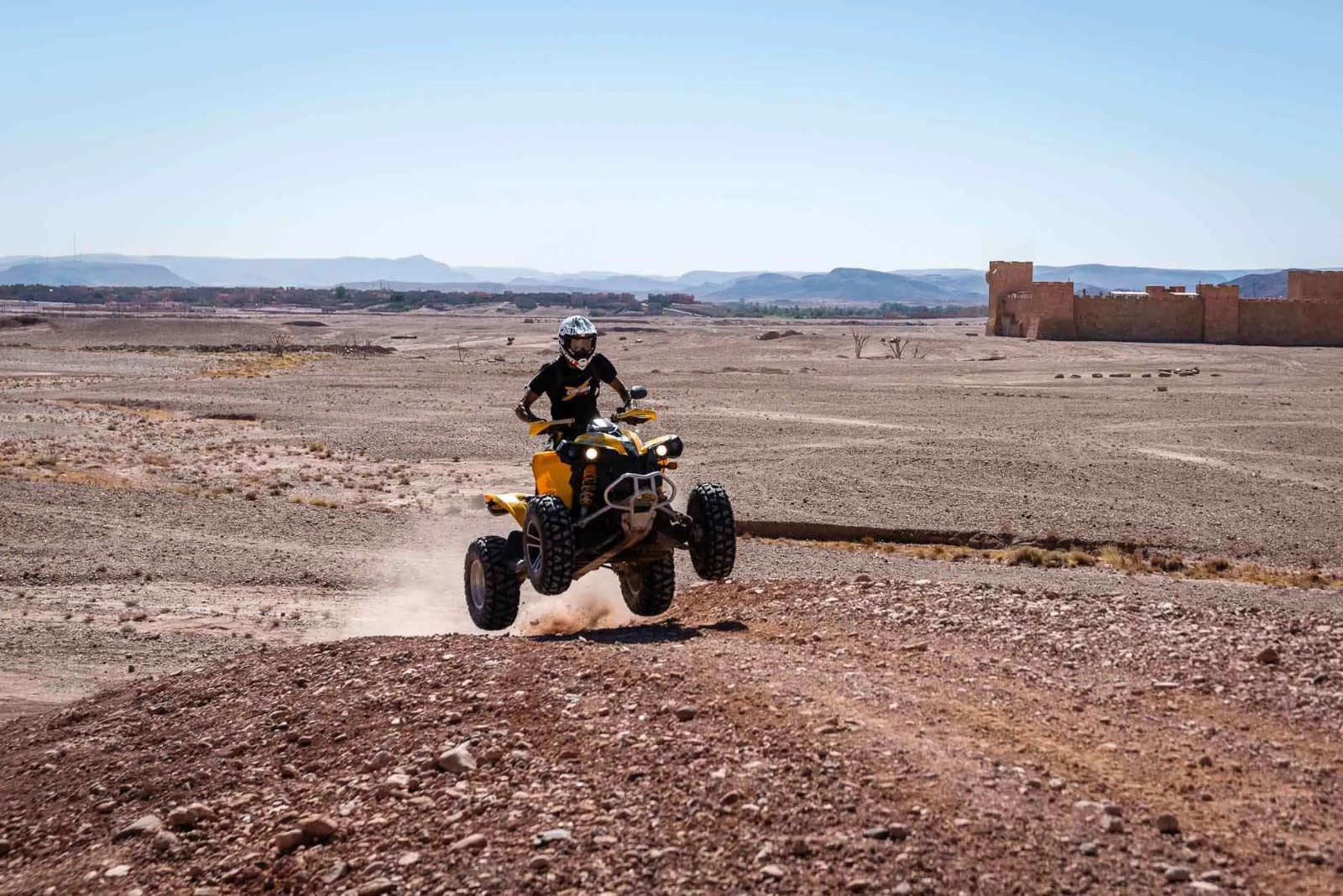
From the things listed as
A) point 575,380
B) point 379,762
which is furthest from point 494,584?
point 379,762

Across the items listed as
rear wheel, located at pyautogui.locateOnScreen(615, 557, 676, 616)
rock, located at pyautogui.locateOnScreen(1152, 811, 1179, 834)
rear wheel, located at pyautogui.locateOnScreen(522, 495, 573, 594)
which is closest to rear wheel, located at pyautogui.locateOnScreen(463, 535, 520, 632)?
rear wheel, located at pyautogui.locateOnScreen(522, 495, 573, 594)

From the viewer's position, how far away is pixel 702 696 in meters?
7.90

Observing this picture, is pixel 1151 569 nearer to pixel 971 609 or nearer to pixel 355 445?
pixel 971 609

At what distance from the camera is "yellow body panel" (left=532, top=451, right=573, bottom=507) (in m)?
11.2

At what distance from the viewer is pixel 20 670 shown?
13047 millimetres

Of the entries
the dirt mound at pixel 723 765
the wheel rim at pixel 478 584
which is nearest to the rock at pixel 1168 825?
the dirt mound at pixel 723 765

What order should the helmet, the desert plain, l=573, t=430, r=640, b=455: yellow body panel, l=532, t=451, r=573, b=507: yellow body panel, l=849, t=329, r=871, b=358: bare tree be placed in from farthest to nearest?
l=849, t=329, r=871, b=358: bare tree → the helmet → l=532, t=451, r=573, b=507: yellow body panel → l=573, t=430, r=640, b=455: yellow body panel → the desert plain

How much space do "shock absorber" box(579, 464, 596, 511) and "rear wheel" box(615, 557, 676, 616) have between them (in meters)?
1.12

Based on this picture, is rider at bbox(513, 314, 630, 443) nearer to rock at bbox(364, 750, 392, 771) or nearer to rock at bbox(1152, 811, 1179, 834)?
rock at bbox(364, 750, 392, 771)

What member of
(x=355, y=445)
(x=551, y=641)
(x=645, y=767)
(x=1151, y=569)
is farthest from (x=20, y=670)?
(x=355, y=445)

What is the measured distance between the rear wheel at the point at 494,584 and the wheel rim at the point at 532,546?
538mm

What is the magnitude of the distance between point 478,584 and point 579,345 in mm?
2335

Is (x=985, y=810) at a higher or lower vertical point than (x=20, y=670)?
higher

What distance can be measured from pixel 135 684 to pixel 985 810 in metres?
7.25
